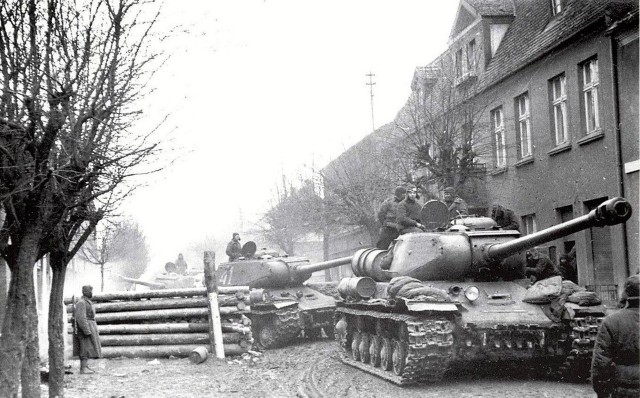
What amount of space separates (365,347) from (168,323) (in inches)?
181

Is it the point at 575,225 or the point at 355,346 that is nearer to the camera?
the point at 575,225

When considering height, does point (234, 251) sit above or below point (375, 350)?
above

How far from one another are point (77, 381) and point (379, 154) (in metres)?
16.1

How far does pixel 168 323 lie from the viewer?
16.3m

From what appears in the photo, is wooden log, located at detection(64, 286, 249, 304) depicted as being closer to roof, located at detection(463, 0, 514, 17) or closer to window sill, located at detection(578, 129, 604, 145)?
window sill, located at detection(578, 129, 604, 145)

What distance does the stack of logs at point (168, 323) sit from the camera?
627 inches

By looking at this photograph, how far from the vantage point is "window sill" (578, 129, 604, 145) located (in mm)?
17219

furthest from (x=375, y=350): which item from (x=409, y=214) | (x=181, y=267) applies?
(x=181, y=267)

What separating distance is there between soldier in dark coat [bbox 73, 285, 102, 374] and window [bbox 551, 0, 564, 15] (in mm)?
12908

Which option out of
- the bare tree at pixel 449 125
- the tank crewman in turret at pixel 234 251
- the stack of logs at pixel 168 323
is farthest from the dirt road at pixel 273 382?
the bare tree at pixel 449 125

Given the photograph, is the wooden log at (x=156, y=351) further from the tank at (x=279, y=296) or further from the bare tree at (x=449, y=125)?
the bare tree at (x=449, y=125)

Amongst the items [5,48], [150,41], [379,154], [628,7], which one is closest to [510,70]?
[628,7]

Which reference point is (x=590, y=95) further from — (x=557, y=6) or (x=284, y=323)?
(x=284, y=323)

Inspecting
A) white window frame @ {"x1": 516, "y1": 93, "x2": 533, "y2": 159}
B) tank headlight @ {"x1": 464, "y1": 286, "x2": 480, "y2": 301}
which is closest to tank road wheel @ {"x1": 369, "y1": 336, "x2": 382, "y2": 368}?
tank headlight @ {"x1": 464, "y1": 286, "x2": 480, "y2": 301}
